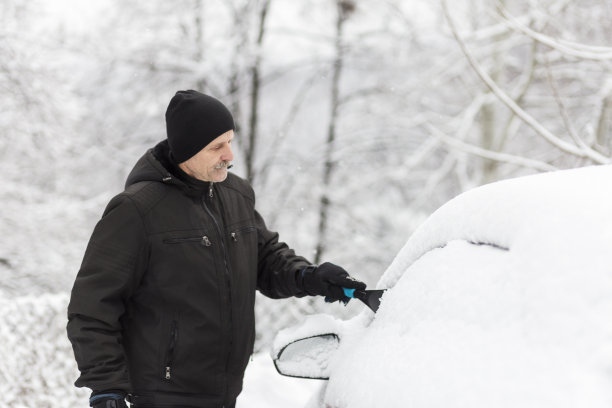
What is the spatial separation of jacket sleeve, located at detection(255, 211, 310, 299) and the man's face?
341 millimetres

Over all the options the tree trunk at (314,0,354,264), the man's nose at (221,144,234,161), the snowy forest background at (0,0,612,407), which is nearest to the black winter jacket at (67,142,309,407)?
the man's nose at (221,144,234,161)

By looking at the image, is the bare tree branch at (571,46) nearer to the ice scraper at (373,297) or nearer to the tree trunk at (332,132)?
the ice scraper at (373,297)

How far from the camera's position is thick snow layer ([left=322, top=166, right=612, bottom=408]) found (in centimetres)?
107

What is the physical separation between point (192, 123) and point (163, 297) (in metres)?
0.56

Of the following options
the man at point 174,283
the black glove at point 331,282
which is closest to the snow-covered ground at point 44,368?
the black glove at point 331,282

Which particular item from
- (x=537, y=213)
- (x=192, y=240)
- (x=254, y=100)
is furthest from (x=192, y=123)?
(x=254, y=100)

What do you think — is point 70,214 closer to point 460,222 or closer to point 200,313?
point 200,313

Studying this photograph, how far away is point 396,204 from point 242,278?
8684mm

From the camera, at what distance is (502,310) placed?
125 centimetres

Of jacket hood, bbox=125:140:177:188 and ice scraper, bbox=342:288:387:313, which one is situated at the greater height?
jacket hood, bbox=125:140:177:188

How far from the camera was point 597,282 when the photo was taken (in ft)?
3.65

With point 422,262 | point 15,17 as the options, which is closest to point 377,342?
point 422,262

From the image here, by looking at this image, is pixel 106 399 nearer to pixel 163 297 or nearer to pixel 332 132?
pixel 163 297

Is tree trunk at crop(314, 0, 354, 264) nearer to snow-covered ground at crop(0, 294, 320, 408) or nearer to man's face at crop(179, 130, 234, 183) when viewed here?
snow-covered ground at crop(0, 294, 320, 408)
